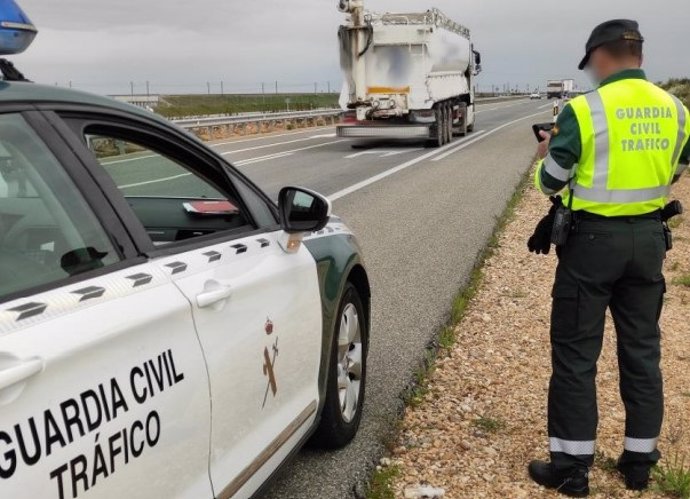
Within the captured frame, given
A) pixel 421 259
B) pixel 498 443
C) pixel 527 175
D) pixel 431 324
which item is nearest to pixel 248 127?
pixel 527 175

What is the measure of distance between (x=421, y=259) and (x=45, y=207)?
20.3ft

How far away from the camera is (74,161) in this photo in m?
2.12

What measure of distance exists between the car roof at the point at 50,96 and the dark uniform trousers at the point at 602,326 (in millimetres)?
1873

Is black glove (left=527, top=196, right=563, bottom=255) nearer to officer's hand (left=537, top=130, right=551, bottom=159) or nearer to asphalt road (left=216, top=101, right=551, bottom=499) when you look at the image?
officer's hand (left=537, top=130, right=551, bottom=159)

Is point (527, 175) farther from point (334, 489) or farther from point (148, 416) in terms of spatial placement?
point (148, 416)

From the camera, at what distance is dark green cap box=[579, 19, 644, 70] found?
3.23 m

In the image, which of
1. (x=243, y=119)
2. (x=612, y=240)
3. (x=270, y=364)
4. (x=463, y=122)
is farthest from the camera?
(x=243, y=119)

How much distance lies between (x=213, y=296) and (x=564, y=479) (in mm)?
1950

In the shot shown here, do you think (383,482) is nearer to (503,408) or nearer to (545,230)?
(503,408)

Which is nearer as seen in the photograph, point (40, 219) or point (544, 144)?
point (40, 219)

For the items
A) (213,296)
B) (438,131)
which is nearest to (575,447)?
(213,296)

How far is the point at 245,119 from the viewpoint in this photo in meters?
29.7

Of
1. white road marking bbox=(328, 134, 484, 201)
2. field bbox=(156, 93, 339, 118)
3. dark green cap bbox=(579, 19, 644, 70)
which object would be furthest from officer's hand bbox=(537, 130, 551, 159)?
field bbox=(156, 93, 339, 118)

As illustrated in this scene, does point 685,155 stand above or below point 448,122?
above
